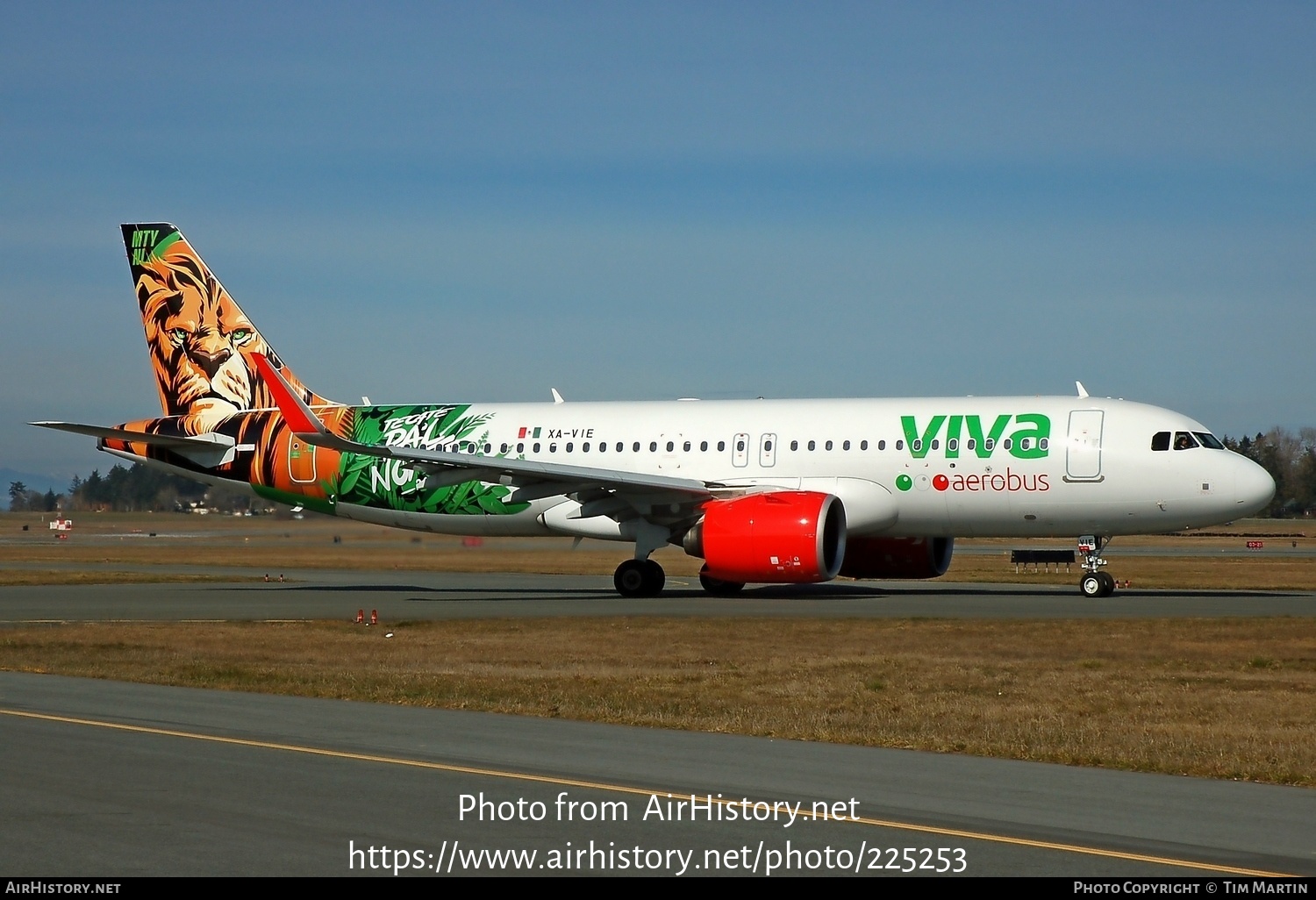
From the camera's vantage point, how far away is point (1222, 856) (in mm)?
7957

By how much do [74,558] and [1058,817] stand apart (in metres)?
52.8

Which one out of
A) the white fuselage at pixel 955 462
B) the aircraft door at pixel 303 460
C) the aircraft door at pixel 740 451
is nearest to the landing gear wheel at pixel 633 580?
the white fuselage at pixel 955 462

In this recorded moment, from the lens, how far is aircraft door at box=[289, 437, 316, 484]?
36344 millimetres

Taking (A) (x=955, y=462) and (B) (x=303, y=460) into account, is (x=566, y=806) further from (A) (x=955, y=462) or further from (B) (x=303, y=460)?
(B) (x=303, y=460)

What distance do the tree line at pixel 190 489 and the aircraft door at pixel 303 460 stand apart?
2524 inches

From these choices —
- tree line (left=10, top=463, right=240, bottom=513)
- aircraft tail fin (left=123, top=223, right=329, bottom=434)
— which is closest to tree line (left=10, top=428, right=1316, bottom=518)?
tree line (left=10, top=463, right=240, bottom=513)

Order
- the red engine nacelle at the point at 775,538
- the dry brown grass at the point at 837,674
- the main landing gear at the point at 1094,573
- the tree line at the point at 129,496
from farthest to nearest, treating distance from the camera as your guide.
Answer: the tree line at the point at 129,496
the main landing gear at the point at 1094,573
the red engine nacelle at the point at 775,538
the dry brown grass at the point at 837,674

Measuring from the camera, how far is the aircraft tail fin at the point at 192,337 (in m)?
37.8

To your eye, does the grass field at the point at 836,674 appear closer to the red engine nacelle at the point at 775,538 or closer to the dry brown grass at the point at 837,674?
the dry brown grass at the point at 837,674

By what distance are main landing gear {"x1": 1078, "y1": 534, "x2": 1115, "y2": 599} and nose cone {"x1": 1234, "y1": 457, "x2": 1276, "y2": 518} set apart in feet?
9.24

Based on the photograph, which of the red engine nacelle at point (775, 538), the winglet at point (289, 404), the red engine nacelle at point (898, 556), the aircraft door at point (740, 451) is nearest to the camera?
the red engine nacelle at point (775, 538)

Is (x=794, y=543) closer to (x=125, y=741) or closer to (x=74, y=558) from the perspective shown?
(x=125, y=741)

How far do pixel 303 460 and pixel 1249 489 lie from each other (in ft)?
69.4

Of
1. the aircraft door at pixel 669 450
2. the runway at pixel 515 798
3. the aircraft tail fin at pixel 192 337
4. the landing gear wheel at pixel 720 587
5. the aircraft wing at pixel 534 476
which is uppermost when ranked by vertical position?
the aircraft tail fin at pixel 192 337
